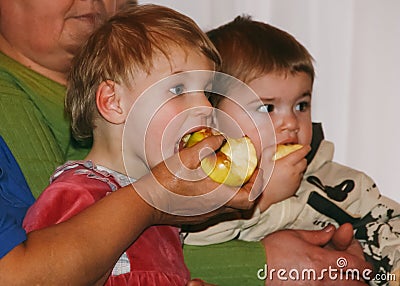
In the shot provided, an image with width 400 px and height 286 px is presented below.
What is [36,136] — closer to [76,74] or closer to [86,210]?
[76,74]

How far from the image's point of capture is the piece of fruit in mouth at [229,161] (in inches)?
50.9

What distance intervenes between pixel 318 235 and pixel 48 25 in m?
0.66

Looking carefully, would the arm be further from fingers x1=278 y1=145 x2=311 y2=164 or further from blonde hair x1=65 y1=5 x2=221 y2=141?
fingers x1=278 y1=145 x2=311 y2=164

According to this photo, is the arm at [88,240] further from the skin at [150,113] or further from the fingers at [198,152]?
the skin at [150,113]

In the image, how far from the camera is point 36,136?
1.53m

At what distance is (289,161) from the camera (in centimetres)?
169

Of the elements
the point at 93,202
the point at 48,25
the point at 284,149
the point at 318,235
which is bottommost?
the point at 318,235

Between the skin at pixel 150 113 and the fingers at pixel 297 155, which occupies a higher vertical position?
the skin at pixel 150 113

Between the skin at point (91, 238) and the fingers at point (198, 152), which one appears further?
the fingers at point (198, 152)

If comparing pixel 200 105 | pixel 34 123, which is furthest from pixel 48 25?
pixel 200 105

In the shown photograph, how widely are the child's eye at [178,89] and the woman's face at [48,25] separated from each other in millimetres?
342

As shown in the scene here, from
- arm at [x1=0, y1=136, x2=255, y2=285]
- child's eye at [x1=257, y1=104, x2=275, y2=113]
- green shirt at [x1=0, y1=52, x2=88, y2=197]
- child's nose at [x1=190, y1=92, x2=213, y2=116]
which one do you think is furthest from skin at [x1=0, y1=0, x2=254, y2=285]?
child's eye at [x1=257, y1=104, x2=275, y2=113]

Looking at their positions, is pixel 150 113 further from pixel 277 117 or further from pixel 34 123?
pixel 277 117

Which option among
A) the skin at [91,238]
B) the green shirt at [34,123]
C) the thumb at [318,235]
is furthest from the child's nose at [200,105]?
the thumb at [318,235]
